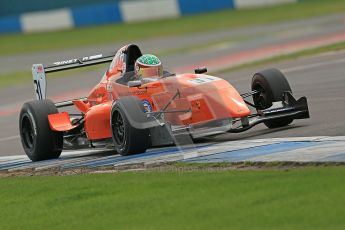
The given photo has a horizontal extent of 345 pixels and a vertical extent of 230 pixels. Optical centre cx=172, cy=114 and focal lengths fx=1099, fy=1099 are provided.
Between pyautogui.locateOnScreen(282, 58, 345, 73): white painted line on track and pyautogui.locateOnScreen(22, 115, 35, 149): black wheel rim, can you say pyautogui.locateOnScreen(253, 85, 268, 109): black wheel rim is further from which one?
pyautogui.locateOnScreen(282, 58, 345, 73): white painted line on track

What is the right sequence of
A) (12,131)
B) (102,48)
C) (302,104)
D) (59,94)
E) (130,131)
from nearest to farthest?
(130,131), (302,104), (12,131), (59,94), (102,48)

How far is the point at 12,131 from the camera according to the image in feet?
62.2

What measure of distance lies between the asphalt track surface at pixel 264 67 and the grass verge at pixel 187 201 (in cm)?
264

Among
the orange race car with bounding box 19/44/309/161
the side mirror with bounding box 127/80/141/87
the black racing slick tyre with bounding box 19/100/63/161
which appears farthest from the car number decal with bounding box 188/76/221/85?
the black racing slick tyre with bounding box 19/100/63/161

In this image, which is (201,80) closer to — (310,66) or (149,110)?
(149,110)

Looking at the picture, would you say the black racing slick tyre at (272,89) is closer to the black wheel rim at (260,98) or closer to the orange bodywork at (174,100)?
the black wheel rim at (260,98)

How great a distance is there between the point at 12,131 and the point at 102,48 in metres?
14.3

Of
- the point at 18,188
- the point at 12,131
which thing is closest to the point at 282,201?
the point at 18,188

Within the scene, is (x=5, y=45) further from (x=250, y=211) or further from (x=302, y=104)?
(x=250, y=211)

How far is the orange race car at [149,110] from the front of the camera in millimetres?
12117

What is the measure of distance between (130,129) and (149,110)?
1023mm

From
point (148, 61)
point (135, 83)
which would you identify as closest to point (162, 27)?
point (148, 61)

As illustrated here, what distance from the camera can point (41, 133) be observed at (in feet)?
44.1

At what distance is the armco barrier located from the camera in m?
37.5
